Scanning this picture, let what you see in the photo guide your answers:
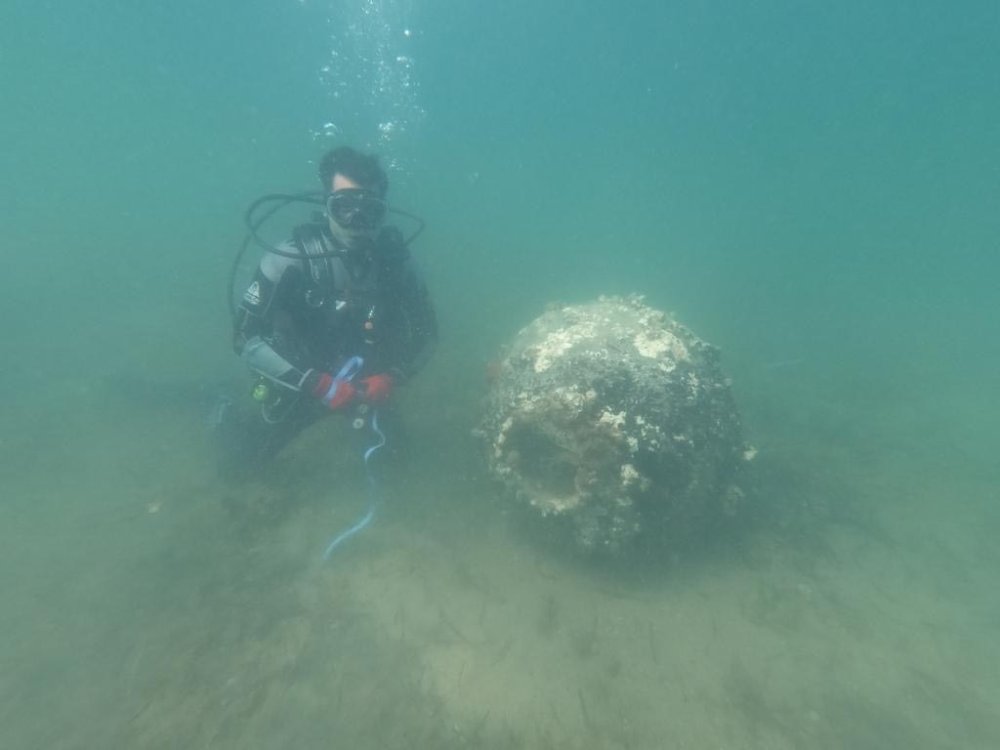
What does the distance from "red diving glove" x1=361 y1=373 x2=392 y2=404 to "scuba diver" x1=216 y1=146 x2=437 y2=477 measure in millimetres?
11

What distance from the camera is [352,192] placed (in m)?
5.73

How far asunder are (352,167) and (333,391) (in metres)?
2.55

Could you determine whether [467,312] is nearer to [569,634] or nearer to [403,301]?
[403,301]

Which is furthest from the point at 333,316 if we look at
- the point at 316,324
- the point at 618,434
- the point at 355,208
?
the point at 618,434

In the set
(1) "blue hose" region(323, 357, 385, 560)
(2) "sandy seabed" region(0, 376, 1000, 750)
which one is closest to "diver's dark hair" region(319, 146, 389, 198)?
(1) "blue hose" region(323, 357, 385, 560)

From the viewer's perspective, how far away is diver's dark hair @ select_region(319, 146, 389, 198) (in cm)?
590

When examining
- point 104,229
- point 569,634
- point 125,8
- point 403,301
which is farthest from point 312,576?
point 125,8

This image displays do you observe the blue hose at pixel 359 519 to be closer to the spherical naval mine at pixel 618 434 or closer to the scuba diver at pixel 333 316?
the scuba diver at pixel 333 316

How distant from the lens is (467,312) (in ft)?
45.4

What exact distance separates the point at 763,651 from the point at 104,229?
3229 centimetres

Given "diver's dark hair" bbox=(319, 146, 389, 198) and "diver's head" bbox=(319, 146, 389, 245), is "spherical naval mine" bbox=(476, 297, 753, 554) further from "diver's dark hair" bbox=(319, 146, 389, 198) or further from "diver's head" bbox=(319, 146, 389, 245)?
"diver's dark hair" bbox=(319, 146, 389, 198)

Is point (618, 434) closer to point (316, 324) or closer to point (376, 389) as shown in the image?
point (376, 389)

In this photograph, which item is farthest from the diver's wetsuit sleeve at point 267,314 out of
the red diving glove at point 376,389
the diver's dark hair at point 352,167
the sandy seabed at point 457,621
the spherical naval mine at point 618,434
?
the spherical naval mine at point 618,434

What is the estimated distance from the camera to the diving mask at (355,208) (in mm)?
5734
